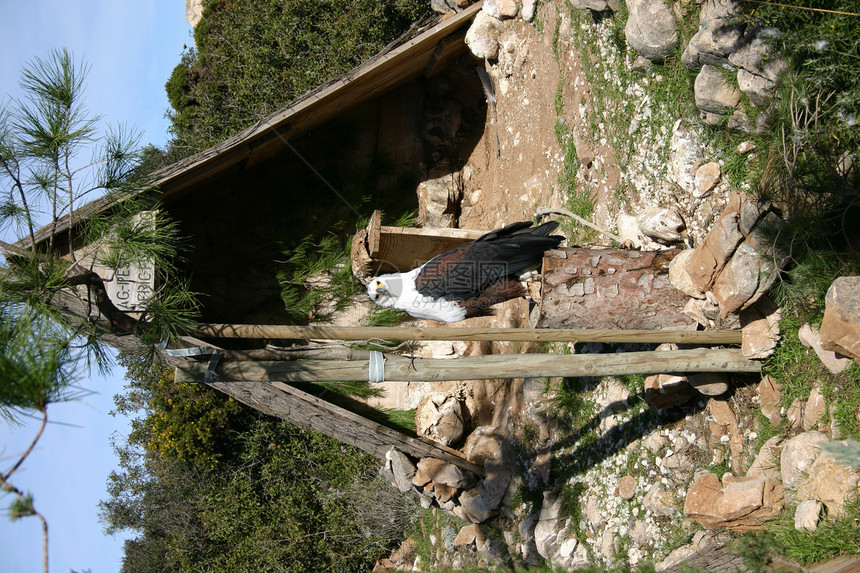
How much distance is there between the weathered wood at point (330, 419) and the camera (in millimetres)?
6062

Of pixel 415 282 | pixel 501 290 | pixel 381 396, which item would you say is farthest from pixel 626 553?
Answer: pixel 381 396

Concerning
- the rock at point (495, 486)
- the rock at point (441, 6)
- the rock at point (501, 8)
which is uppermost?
the rock at point (441, 6)

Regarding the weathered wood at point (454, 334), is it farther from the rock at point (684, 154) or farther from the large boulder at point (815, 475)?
the rock at point (684, 154)

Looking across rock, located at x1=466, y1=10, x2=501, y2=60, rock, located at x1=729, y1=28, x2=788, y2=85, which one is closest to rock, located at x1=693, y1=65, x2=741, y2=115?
rock, located at x1=729, y1=28, x2=788, y2=85

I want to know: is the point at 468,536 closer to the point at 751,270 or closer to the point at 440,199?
the point at 440,199

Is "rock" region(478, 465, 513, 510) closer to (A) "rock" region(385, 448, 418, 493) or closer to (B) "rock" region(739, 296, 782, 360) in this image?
(A) "rock" region(385, 448, 418, 493)

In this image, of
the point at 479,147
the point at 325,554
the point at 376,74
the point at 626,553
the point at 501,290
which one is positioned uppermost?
the point at 376,74

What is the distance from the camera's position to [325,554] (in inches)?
317

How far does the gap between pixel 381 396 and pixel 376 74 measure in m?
3.81

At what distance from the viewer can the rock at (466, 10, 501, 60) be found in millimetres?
6816

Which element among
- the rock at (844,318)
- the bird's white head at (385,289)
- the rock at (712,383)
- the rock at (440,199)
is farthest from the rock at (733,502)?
the rock at (440,199)

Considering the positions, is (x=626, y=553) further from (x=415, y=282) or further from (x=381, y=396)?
(x=381, y=396)

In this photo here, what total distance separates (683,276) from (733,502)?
52.5 inches

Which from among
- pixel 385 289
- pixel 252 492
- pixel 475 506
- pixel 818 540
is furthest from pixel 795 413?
pixel 252 492
